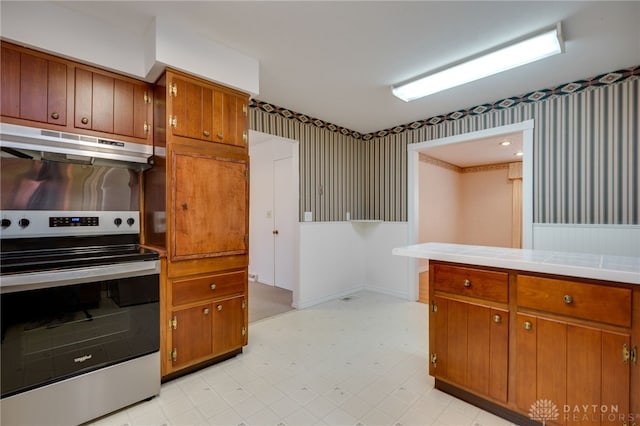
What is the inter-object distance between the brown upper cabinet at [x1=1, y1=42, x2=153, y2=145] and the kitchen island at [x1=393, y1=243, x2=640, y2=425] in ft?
7.25

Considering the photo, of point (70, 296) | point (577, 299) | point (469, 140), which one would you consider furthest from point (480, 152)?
point (70, 296)

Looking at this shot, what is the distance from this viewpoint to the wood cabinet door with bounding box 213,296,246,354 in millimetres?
2312

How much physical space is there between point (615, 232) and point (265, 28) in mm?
3468

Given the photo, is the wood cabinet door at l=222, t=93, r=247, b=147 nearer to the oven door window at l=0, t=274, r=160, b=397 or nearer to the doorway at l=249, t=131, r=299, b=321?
the oven door window at l=0, t=274, r=160, b=397

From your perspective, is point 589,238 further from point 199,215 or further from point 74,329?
point 74,329

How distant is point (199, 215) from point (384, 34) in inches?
76.1

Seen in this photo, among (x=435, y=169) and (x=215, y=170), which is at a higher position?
(x=435, y=169)

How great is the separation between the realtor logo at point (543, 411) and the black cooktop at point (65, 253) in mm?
2426

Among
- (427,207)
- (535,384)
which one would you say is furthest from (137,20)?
(427,207)

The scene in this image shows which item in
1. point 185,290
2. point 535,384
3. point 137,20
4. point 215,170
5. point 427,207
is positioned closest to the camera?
point 535,384

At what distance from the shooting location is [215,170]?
232 cm

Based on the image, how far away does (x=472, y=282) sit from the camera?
71.9 inches

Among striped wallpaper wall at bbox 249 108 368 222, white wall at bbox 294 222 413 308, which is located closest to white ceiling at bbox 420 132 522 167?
striped wallpaper wall at bbox 249 108 368 222

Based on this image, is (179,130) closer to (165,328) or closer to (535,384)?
(165,328)
